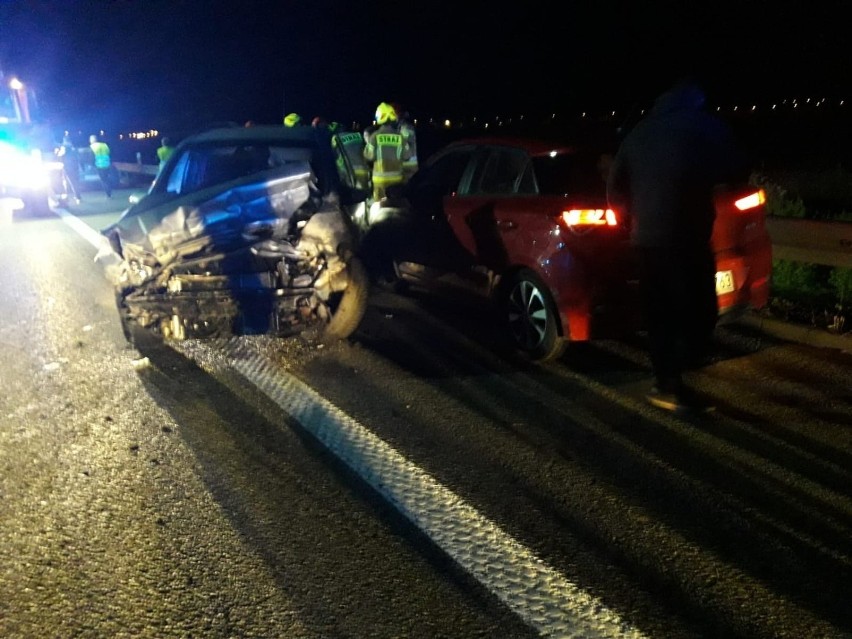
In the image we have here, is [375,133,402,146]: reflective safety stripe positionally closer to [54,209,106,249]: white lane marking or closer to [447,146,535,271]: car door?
[54,209,106,249]: white lane marking

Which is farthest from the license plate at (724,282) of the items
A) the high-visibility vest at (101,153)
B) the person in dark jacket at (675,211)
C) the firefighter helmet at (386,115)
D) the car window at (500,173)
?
the high-visibility vest at (101,153)

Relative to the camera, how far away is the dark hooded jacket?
4.43 m

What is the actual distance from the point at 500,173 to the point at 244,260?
1990mm

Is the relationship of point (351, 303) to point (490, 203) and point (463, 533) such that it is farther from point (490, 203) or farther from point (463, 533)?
point (463, 533)

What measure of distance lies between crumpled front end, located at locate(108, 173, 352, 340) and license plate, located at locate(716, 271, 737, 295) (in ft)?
8.79

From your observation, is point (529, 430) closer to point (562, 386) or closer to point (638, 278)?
point (562, 386)

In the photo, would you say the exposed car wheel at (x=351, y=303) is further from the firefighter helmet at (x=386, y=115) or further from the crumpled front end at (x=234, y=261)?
the firefighter helmet at (x=386, y=115)

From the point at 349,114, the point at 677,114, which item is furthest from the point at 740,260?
the point at 349,114

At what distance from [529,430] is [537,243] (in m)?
1.41

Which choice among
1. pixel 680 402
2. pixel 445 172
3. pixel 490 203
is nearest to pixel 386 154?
pixel 445 172

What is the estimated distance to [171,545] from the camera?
3.45 meters

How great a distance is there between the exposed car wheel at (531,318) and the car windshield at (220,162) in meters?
2.04

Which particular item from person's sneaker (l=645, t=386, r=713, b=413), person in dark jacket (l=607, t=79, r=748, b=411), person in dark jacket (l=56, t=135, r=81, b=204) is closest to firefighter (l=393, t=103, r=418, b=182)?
person in dark jacket (l=607, t=79, r=748, b=411)

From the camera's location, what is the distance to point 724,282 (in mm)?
5188
